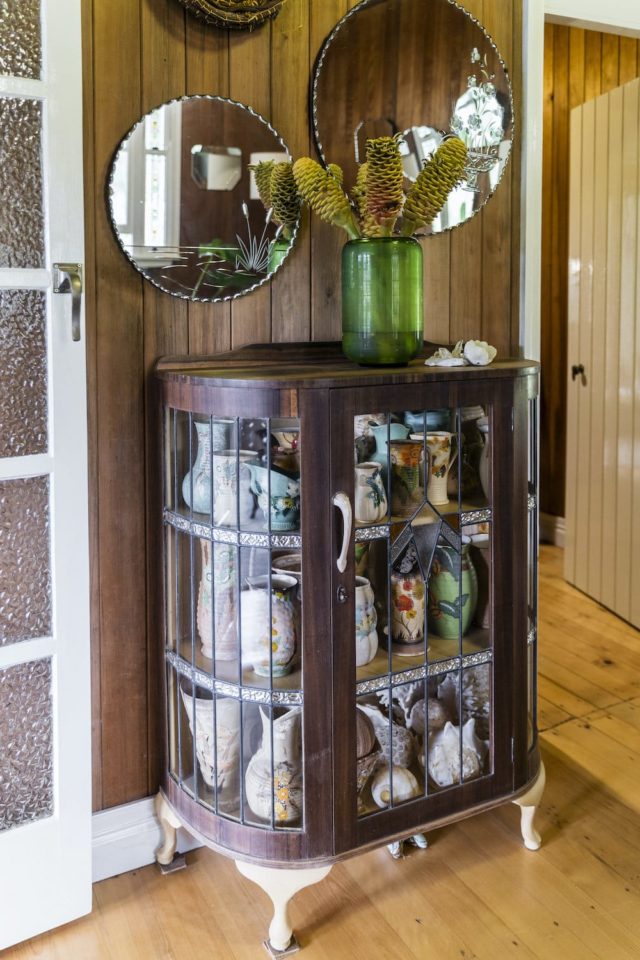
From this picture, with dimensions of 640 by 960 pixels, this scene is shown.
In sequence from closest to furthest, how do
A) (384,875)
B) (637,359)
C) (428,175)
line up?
(428,175) → (384,875) → (637,359)

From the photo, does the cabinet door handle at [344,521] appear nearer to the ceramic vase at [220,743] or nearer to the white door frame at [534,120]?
the ceramic vase at [220,743]

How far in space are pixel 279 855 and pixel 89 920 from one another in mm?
443

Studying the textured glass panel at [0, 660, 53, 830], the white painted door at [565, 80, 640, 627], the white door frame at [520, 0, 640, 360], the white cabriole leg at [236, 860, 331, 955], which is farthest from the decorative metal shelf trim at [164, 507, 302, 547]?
the white painted door at [565, 80, 640, 627]

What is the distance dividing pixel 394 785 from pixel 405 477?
61 centimetres

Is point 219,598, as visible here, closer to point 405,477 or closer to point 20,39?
point 405,477

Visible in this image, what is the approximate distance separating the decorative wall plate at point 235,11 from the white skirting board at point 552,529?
10.7 ft

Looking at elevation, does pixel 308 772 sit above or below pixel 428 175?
below

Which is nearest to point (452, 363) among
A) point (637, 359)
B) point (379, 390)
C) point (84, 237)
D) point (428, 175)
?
point (379, 390)

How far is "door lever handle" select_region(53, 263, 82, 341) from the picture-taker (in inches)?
63.8

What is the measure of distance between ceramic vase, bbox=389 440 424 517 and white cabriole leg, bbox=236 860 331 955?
2.28ft

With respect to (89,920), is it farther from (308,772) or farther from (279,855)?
(308,772)

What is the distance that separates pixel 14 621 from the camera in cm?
168

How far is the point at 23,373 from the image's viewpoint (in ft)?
5.42

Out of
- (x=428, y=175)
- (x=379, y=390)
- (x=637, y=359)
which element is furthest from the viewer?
(x=637, y=359)
